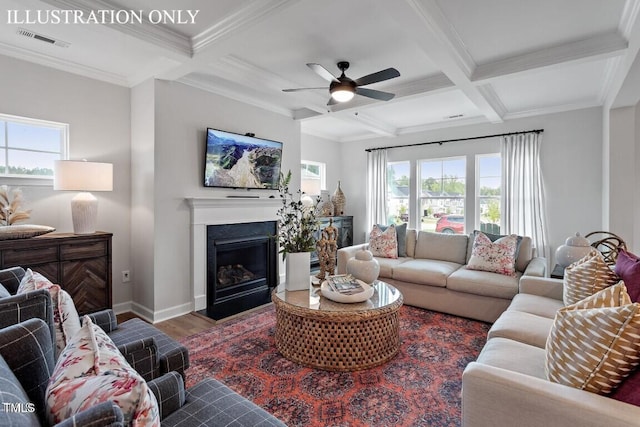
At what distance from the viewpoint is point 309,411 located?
191cm

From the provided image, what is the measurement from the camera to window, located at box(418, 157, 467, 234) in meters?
5.46

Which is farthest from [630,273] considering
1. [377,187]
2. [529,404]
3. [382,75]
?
[377,187]

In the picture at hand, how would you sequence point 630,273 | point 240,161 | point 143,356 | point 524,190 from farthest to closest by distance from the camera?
1. point 524,190
2. point 240,161
3. point 630,273
4. point 143,356

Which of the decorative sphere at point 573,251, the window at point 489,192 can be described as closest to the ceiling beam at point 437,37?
the decorative sphere at point 573,251

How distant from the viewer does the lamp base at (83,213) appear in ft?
9.82

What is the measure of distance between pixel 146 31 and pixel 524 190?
504cm

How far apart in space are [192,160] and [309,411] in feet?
9.35

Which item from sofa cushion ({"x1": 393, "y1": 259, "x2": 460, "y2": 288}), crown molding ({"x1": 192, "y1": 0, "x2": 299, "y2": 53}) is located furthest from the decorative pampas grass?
sofa cushion ({"x1": 393, "y1": 259, "x2": 460, "y2": 288})

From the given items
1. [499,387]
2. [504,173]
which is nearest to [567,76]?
[504,173]

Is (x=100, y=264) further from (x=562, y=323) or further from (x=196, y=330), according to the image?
(x=562, y=323)

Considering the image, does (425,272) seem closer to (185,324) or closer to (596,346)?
(596,346)

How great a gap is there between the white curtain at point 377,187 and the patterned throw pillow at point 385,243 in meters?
1.59

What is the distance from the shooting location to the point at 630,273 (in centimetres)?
177

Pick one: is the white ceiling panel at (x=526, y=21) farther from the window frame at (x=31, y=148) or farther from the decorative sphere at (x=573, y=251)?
the window frame at (x=31, y=148)
